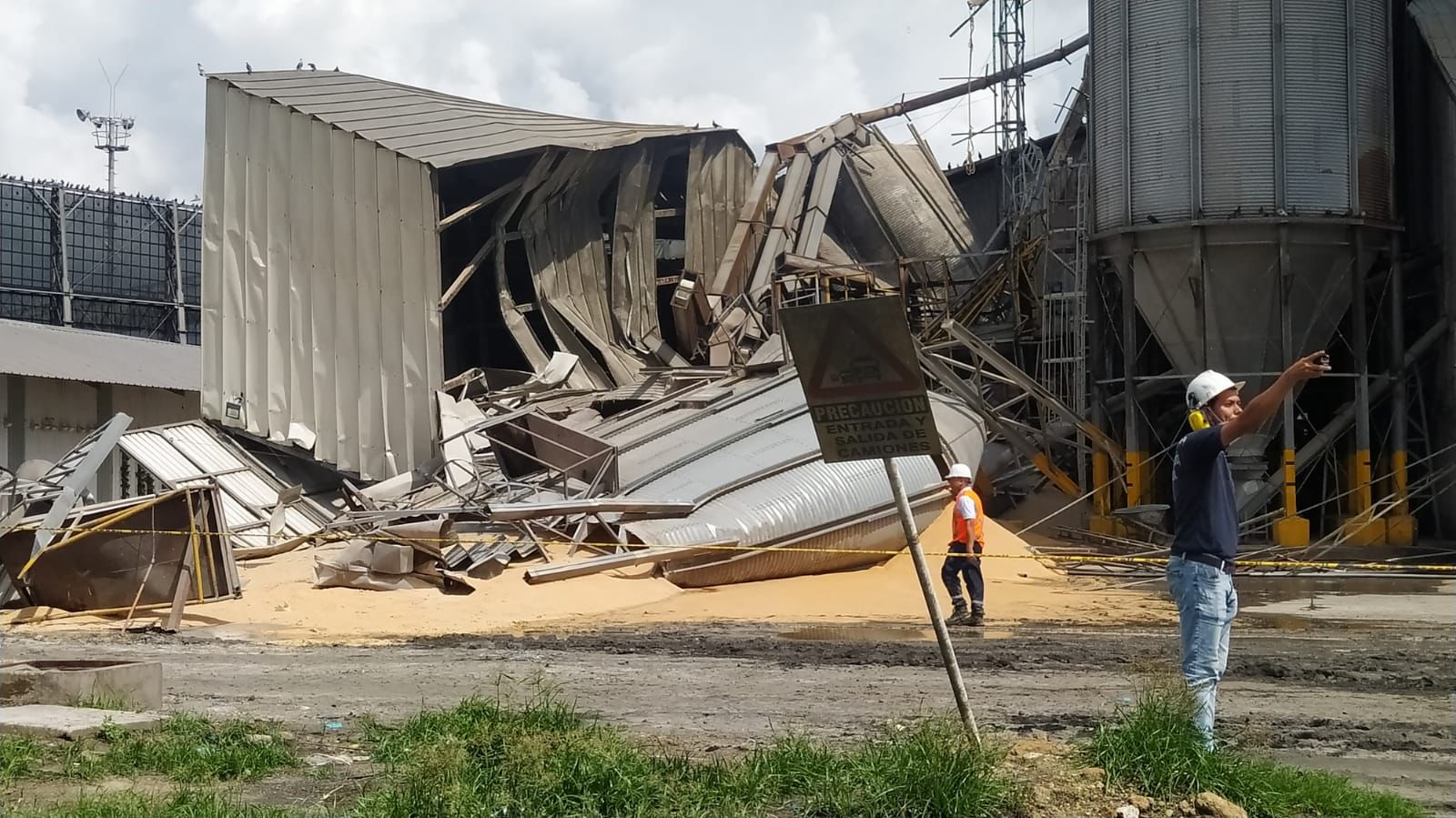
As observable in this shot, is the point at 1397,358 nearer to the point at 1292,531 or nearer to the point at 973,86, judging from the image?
the point at 1292,531

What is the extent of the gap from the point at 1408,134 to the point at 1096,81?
5808 mm

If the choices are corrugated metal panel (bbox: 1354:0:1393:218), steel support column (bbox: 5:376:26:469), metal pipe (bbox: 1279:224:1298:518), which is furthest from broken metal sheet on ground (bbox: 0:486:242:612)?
corrugated metal panel (bbox: 1354:0:1393:218)

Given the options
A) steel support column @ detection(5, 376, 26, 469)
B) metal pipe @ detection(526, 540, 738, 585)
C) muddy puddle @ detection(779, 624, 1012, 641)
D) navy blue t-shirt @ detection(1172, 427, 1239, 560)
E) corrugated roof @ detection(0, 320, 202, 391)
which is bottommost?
muddy puddle @ detection(779, 624, 1012, 641)

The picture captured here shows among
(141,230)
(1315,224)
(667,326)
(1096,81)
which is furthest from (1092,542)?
(141,230)

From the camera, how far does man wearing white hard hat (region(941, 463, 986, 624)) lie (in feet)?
46.5

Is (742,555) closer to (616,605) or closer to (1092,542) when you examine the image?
(616,605)

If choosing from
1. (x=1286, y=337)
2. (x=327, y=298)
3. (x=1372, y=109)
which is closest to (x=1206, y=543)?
(x=1286, y=337)

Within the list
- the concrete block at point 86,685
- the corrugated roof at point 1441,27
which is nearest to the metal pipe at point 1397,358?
the corrugated roof at point 1441,27

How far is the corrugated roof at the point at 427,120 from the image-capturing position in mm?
27266

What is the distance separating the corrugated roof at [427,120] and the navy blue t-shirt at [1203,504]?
21.3m

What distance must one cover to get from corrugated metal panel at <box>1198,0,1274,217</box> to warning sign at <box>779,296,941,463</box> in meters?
19.9

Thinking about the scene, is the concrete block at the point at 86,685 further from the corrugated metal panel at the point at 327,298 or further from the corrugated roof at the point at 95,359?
the corrugated roof at the point at 95,359

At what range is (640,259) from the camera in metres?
32.7

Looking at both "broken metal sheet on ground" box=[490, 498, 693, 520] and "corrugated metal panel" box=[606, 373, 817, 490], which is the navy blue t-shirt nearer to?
"broken metal sheet on ground" box=[490, 498, 693, 520]
